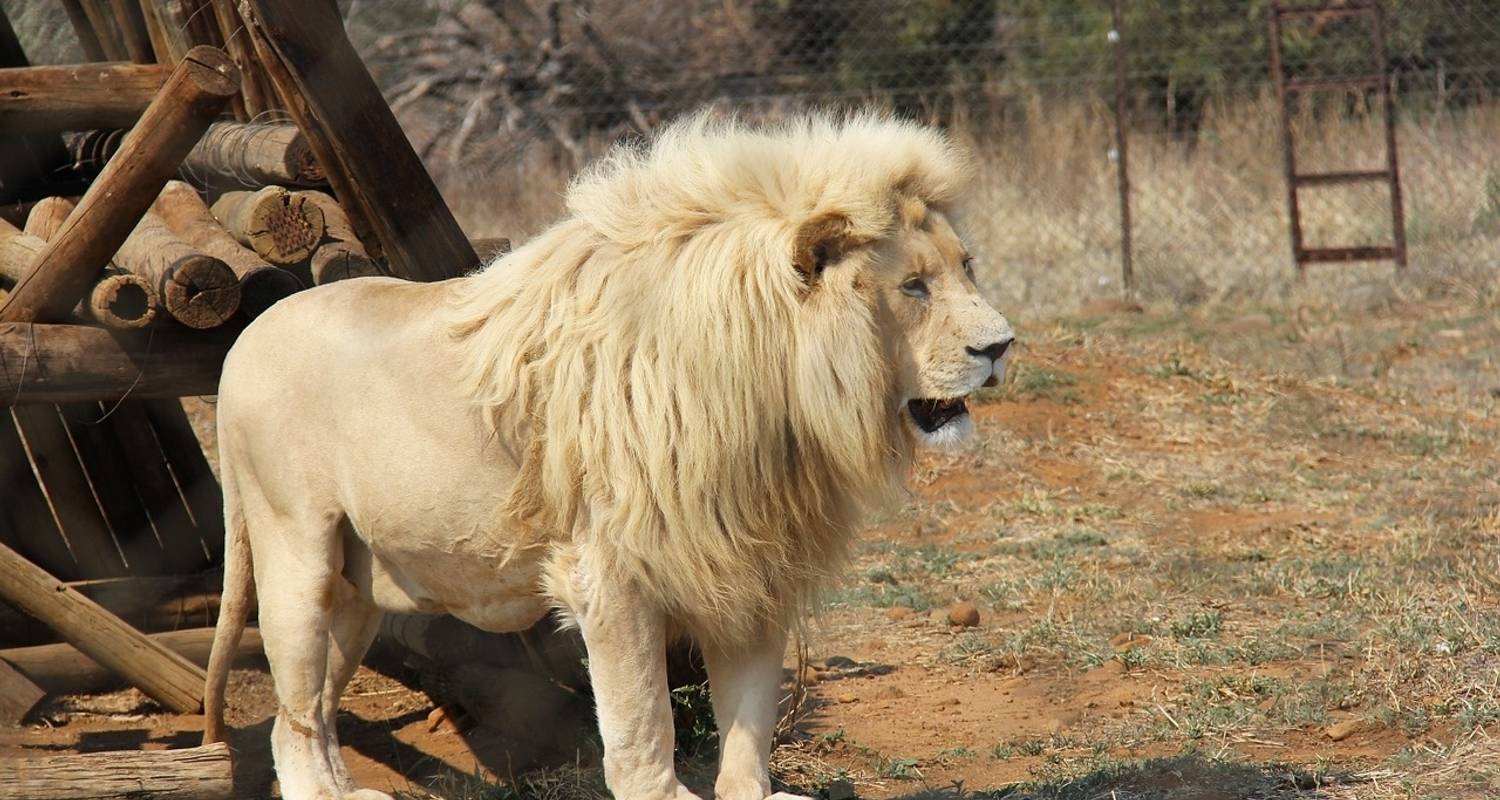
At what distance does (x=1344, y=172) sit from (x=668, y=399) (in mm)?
11117

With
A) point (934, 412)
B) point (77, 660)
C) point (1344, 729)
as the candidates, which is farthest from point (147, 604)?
point (1344, 729)

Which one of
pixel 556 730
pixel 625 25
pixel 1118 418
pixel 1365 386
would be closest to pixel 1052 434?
pixel 1118 418

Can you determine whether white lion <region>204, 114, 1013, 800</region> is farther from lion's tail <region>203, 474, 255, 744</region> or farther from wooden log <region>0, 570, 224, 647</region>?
wooden log <region>0, 570, 224, 647</region>

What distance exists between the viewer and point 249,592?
174 inches

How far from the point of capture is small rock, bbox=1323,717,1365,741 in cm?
450

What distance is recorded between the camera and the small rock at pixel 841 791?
430cm

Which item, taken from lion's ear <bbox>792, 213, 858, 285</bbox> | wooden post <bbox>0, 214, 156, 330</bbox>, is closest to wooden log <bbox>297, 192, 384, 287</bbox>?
wooden post <bbox>0, 214, 156, 330</bbox>

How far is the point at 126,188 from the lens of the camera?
432 cm

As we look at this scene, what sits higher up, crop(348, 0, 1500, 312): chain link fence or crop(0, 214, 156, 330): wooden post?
crop(0, 214, 156, 330): wooden post

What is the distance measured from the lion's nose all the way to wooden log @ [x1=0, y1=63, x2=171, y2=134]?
306cm

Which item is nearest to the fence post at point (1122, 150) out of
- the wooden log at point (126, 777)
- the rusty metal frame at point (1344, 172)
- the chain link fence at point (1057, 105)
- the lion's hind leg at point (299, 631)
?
the chain link fence at point (1057, 105)

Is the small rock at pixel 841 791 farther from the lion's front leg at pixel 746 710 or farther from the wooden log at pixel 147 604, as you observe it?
the wooden log at pixel 147 604

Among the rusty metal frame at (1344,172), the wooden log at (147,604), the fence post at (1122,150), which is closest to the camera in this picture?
the wooden log at (147,604)

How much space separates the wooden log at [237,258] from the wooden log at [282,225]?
4 centimetres
